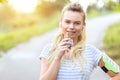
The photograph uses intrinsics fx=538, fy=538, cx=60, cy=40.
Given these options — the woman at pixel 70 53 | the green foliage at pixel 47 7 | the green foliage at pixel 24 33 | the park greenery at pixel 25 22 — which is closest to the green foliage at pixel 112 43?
the park greenery at pixel 25 22

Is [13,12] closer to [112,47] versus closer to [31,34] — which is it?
[31,34]

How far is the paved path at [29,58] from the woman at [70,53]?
4530 mm

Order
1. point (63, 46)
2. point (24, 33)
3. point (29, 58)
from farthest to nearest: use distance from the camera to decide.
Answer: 1. point (24, 33)
2. point (29, 58)
3. point (63, 46)

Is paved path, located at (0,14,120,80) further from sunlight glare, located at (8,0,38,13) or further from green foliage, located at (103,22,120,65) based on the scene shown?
sunlight glare, located at (8,0,38,13)

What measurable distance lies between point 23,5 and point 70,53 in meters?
9.07

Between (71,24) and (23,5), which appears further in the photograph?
(23,5)

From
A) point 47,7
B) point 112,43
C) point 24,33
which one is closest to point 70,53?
point 112,43

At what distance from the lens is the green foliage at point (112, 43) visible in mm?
9757

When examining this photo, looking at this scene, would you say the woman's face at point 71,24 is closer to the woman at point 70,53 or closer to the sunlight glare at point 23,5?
the woman at point 70,53

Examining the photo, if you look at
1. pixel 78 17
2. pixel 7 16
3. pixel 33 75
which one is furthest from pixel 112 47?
pixel 78 17

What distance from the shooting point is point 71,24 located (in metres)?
2.91

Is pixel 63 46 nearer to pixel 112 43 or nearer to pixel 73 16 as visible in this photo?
pixel 73 16

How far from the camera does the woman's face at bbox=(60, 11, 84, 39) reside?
2.90 meters

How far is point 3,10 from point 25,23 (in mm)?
1278
